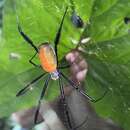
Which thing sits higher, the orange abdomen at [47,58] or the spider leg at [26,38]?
the spider leg at [26,38]

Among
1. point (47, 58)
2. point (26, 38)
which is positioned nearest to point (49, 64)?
point (47, 58)

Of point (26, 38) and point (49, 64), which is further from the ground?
point (26, 38)

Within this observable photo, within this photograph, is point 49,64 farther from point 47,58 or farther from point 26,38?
point 26,38

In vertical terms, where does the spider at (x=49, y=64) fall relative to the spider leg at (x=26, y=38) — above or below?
below

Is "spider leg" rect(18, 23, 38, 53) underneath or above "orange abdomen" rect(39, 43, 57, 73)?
above

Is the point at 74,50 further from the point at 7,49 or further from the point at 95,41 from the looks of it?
the point at 7,49
